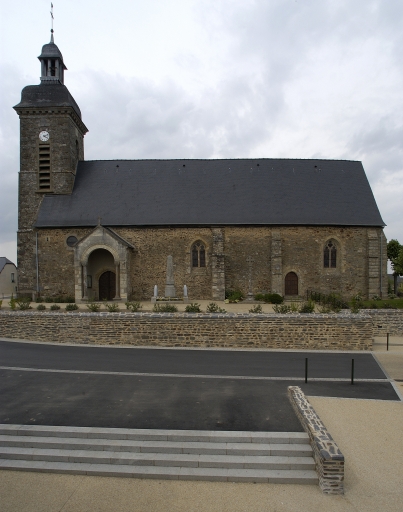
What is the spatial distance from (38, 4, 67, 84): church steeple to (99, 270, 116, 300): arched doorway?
13296 millimetres

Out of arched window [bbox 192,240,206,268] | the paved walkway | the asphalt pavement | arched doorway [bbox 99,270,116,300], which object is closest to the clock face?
arched doorway [bbox 99,270,116,300]

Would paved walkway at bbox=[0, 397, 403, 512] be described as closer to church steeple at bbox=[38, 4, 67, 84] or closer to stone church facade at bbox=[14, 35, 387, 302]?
stone church facade at bbox=[14, 35, 387, 302]

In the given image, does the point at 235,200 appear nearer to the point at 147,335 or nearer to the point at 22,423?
the point at 147,335

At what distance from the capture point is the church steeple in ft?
76.8

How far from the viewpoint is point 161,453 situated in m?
5.52

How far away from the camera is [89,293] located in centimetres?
2150

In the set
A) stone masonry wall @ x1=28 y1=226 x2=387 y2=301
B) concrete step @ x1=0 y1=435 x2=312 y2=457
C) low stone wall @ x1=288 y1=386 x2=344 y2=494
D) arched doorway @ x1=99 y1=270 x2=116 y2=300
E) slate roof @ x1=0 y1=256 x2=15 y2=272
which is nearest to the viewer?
low stone wall @ x1=288 y1=386 x2=344 y2=494

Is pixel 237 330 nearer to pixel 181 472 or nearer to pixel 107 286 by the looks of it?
pixel 181 472

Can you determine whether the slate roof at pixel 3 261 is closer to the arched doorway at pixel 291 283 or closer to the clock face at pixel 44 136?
the clock face at pixel 44 136

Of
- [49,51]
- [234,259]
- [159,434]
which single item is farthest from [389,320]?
[49,51]

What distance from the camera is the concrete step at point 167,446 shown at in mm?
5496

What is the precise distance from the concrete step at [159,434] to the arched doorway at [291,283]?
53.8ft

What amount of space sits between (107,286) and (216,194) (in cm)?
892

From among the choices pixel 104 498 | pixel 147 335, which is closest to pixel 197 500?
pixel 104 498
